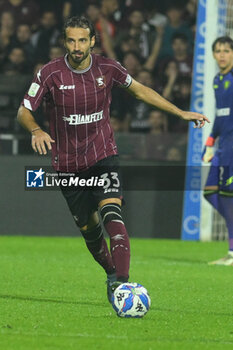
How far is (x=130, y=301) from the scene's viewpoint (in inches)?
243

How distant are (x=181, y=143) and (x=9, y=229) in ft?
9.06

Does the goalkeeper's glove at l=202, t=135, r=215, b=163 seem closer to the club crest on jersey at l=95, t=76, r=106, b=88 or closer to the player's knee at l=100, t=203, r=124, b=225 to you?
the club crest on jersey at l=95, t=76, r=106, b=88

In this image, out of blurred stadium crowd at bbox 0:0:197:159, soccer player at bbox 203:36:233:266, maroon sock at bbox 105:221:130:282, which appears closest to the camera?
maroon sock at bbox 105:221:130:282

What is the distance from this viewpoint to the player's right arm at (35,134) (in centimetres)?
605

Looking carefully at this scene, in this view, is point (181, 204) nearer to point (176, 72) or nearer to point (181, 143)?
point (181, 143)

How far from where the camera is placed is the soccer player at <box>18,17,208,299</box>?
261 inches

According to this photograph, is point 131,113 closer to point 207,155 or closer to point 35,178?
point 207,155

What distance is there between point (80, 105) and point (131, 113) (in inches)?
278

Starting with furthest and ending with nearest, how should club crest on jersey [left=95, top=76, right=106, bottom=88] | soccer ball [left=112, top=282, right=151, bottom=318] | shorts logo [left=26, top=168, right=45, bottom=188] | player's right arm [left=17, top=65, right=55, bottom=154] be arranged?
1. shorts logo [left=26, top=168, right=45, bottom=188]
2. club crest on jersey [left=95, top=76, right=106, bottom=88]
3. player's right arm [left=17, top=65, right=55, bottom=154]
4. soccer ball [left=112, top=282, right=151, bottom=318]

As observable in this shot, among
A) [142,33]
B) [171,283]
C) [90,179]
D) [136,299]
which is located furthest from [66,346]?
[142,33]

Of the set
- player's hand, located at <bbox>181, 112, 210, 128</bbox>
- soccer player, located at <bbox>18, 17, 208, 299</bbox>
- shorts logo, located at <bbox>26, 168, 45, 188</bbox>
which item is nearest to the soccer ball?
soccer player, located at <bbox>18, 17, 208, 299</bbox>

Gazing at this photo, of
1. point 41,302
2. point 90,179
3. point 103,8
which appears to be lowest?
point 41,302

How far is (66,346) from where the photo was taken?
16.5 feet

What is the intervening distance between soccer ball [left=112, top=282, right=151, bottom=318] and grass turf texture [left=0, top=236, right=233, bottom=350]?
0.07 meters
